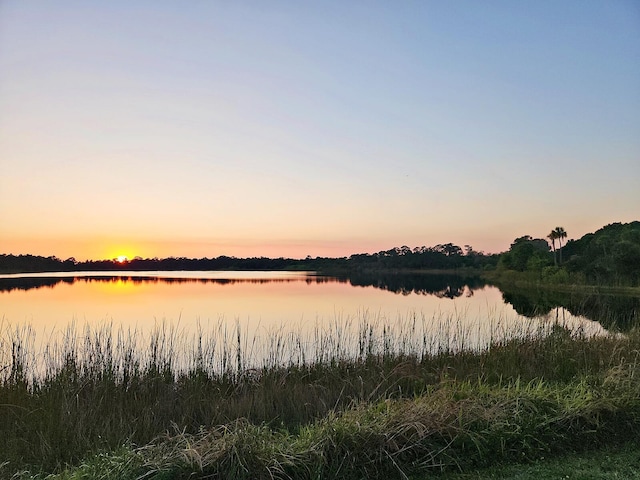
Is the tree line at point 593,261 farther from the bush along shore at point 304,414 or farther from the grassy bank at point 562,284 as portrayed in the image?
the bush along shore at point 304,414

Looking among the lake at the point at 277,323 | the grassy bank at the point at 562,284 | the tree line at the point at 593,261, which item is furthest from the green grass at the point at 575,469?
the tree line at the point at 593,261

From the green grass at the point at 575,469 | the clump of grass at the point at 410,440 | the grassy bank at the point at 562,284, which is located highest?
the clump of grass at the point at 410,440

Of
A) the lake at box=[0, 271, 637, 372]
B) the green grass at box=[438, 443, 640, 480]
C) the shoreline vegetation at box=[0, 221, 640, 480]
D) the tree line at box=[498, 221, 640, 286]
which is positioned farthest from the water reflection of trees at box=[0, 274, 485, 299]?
the green grass at box=[438, 443, 640, 480]

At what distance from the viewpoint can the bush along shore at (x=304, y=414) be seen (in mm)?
3362

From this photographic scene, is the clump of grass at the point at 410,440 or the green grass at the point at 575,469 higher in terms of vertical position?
the clump of grass at the point at 410,440

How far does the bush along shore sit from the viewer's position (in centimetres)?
336

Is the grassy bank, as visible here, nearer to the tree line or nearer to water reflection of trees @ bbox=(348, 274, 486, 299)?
the tree line

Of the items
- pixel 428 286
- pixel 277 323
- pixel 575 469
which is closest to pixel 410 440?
pixel 575 469

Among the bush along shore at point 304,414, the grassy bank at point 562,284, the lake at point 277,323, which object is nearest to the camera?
the bush along shore at point 304,414

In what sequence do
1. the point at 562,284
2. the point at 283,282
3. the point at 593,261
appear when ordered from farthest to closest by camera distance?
the point at 283,282 → the point at 593,261 → the point at 562,284

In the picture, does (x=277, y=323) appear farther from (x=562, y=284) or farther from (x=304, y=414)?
(x=562, y=284)

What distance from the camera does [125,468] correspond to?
3.10 meters

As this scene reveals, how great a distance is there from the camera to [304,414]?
5.53 meters

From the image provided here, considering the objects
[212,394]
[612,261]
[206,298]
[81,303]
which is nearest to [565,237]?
[612,261]
